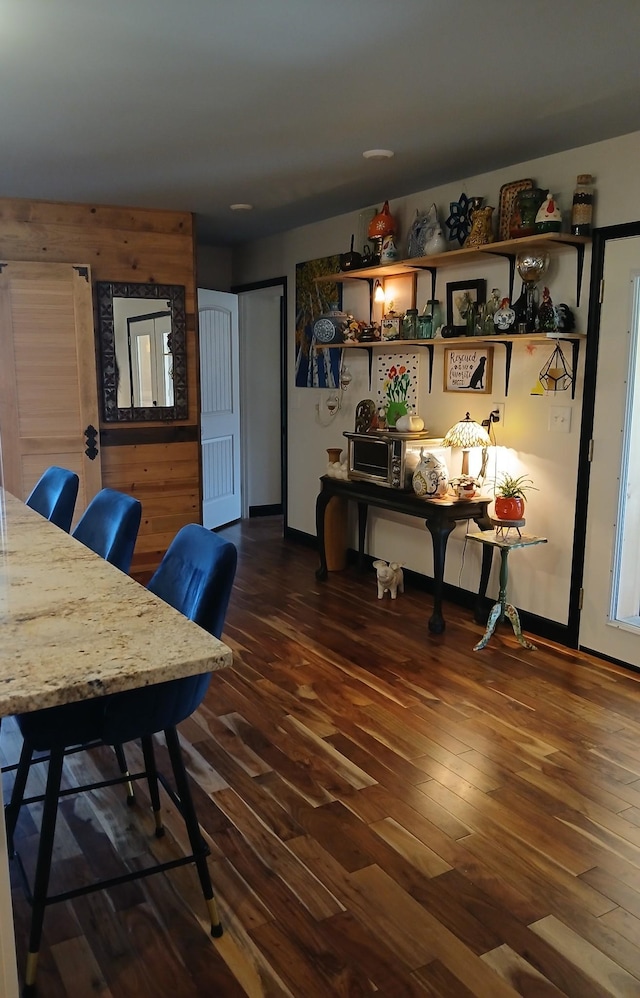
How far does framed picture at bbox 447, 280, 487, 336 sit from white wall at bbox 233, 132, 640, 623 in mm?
54

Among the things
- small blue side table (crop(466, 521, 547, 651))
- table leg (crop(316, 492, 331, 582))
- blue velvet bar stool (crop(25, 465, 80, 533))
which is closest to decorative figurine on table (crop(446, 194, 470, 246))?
small blue side table (crop(466, 521, 547, 651))

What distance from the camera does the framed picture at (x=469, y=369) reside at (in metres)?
4.24

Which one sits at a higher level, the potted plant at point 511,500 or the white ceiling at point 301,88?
the white ceiling at point 301,88

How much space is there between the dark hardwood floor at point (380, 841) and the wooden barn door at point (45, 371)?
2.19 metres

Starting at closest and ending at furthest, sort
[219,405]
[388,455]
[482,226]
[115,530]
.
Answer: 1. [115,530]
2. [482,226]
3. [388,455]
4. [219,405]

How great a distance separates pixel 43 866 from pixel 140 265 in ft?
13.9

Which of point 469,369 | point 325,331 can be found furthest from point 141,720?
point 325,331

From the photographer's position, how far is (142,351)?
5.20m

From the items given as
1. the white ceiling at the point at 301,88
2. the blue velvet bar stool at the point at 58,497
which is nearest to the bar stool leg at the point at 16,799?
the blue velvet bar stool at the point at 58,497

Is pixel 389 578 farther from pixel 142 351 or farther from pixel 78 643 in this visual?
pixel 78 643

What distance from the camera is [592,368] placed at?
3654mm

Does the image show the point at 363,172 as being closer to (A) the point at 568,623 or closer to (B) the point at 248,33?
(B) the point at 248,33

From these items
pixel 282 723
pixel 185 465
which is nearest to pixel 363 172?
pixel 185 465

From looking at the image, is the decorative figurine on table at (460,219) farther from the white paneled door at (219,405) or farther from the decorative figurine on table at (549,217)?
the white paneled door at (219,405)
